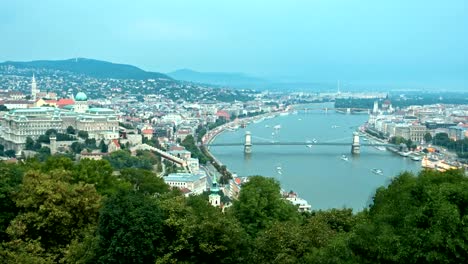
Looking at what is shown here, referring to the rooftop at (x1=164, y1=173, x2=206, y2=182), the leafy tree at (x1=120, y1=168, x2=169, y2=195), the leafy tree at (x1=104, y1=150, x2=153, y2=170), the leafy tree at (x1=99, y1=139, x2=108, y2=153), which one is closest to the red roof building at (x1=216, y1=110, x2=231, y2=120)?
the leafy tree at (x1=99, y1=139, x2=108, y2=153)

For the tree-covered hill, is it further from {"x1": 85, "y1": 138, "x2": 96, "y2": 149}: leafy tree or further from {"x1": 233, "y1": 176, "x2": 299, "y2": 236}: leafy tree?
{"x1": 85, "y1": 138, "x2": 96, "y2": 149}: leafy tree

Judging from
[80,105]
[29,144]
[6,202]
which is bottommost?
[29,144]

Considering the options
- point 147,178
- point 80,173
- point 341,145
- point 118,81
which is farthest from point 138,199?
point 118,81

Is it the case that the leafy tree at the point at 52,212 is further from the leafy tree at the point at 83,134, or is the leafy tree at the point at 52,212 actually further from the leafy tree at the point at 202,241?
the leafy tree at the point at 83,134

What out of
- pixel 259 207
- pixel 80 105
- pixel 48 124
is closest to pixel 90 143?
pixel 48 124

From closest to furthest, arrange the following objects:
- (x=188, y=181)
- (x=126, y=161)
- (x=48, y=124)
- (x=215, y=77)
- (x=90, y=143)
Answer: (x=188, y=181) < (x=126, y=161) < (x=90, y=143) < (x=48, y=124) < (x=215, y=77)

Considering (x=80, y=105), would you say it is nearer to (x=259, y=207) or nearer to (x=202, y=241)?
(x=259, y=207)

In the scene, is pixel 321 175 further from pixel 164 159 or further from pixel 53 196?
pixel 53 196
